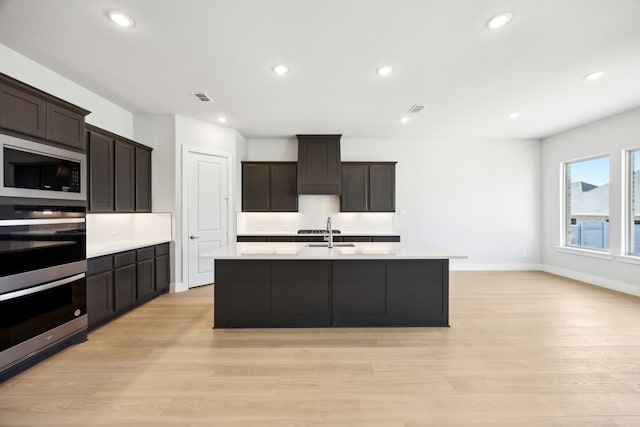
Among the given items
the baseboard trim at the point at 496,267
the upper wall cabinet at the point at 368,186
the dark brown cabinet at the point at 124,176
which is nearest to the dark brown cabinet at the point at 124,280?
the dark brown cabinet at the point at 124,176

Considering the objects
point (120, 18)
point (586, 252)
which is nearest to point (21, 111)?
point (120, 18)

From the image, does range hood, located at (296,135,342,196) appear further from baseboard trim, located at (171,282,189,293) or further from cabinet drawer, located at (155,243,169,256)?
baseboard trim, located at (171,282,189,293)

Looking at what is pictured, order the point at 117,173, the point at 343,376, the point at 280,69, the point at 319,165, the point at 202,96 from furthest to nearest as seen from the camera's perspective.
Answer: the point at 319,165 < the point at 202,96 < the point at 117,173 < the point at 280,69 < the point at 343,376

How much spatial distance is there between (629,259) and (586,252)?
0.70 m

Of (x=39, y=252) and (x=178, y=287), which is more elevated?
(x=39, y=252)

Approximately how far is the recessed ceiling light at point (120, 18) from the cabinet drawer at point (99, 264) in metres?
2.30

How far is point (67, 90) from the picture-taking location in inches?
129

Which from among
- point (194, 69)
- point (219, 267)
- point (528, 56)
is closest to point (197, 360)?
point (219, 267)

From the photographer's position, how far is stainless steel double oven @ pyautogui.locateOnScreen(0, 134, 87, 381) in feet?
6.75

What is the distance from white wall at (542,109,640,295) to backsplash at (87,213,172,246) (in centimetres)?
733

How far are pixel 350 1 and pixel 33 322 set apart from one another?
359 cm

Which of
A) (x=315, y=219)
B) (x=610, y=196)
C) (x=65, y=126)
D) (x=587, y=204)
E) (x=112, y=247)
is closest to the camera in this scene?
(x=65, y=126)

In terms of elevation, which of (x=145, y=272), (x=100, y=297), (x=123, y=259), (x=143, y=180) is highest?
(x=143, y=180)

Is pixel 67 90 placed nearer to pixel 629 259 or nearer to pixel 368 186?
pixel 368 186
